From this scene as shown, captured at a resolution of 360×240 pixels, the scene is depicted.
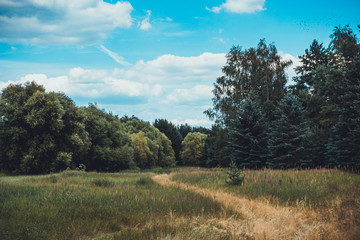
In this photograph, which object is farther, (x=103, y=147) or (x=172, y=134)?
(x=172, y=134)

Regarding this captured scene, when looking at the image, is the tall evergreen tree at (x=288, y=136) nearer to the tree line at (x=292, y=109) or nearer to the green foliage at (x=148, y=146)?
the tree line at (x=292, y=109)

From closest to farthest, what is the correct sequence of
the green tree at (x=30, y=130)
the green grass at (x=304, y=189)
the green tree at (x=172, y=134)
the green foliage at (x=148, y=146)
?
the green grass at (x=304, y=189) → the green tree at (x=30, y=130) → the green foliage at (x=148, y=146) → the green tree at (x=172, y=134)

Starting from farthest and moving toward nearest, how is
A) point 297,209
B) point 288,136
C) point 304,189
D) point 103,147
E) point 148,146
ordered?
point 148,146, point 103,147, point 288,136, point 304,189, point 297,209

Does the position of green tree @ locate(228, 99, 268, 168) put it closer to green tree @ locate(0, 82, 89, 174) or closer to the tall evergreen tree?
the tall evergreen tree

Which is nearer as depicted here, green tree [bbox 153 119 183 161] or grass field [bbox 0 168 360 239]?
grass field [bbox 0 168 360 239]

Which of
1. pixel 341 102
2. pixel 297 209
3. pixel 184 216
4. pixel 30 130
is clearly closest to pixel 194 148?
pixel 30 130

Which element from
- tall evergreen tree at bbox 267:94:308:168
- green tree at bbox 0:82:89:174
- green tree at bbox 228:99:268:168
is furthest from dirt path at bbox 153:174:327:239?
green tree at bbox 0:82:89:174

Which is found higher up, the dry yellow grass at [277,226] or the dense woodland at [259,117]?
the dense woodland at [259,117]

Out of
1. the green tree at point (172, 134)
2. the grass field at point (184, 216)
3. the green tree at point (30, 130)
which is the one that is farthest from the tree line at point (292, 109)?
the green tree at point (172, 134)

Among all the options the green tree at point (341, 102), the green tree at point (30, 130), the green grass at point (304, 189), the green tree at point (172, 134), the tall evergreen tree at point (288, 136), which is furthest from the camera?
the green tree at point (172, 134)

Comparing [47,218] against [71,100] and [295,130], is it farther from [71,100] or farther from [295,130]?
[71,100]

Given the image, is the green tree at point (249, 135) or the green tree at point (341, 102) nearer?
the green tree at point (341, 102)

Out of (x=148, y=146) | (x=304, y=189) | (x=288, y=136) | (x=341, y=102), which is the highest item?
(x=341, y=102)

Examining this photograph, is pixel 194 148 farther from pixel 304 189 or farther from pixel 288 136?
pixel 304 189
